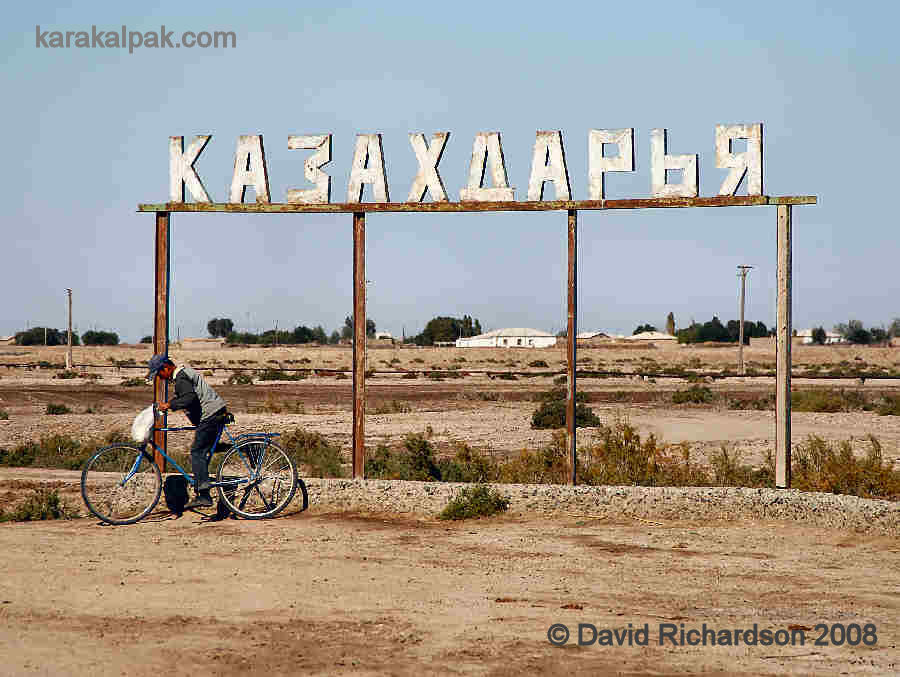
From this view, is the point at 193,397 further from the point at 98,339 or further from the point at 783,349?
the point at 98,339

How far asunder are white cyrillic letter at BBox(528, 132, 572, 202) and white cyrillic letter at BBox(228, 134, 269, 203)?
318 centimetres

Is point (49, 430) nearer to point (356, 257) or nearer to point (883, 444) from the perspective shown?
point (356, 257)

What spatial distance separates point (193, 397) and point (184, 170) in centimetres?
311

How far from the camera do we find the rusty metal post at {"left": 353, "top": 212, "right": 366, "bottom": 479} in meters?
12.4

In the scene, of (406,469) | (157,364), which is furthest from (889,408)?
(157,364)

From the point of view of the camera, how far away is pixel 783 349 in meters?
11.5

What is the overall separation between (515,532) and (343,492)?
2.28 m

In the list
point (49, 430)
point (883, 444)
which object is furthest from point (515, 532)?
point (49, 430)

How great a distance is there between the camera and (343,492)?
1198 centimetres

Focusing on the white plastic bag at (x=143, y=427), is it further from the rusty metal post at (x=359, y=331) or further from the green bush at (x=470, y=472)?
the green bush at (x=470, y=472)

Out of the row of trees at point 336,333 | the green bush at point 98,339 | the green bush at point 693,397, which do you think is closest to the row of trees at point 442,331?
the row of trees at point 336,333

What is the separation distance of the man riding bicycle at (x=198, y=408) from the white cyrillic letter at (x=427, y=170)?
10.7 ft

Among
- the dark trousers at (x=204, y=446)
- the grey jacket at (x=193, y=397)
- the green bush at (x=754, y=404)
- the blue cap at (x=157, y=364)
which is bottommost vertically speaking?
the green bush at (x=754, y=404)

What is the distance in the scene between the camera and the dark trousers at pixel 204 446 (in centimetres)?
1102
